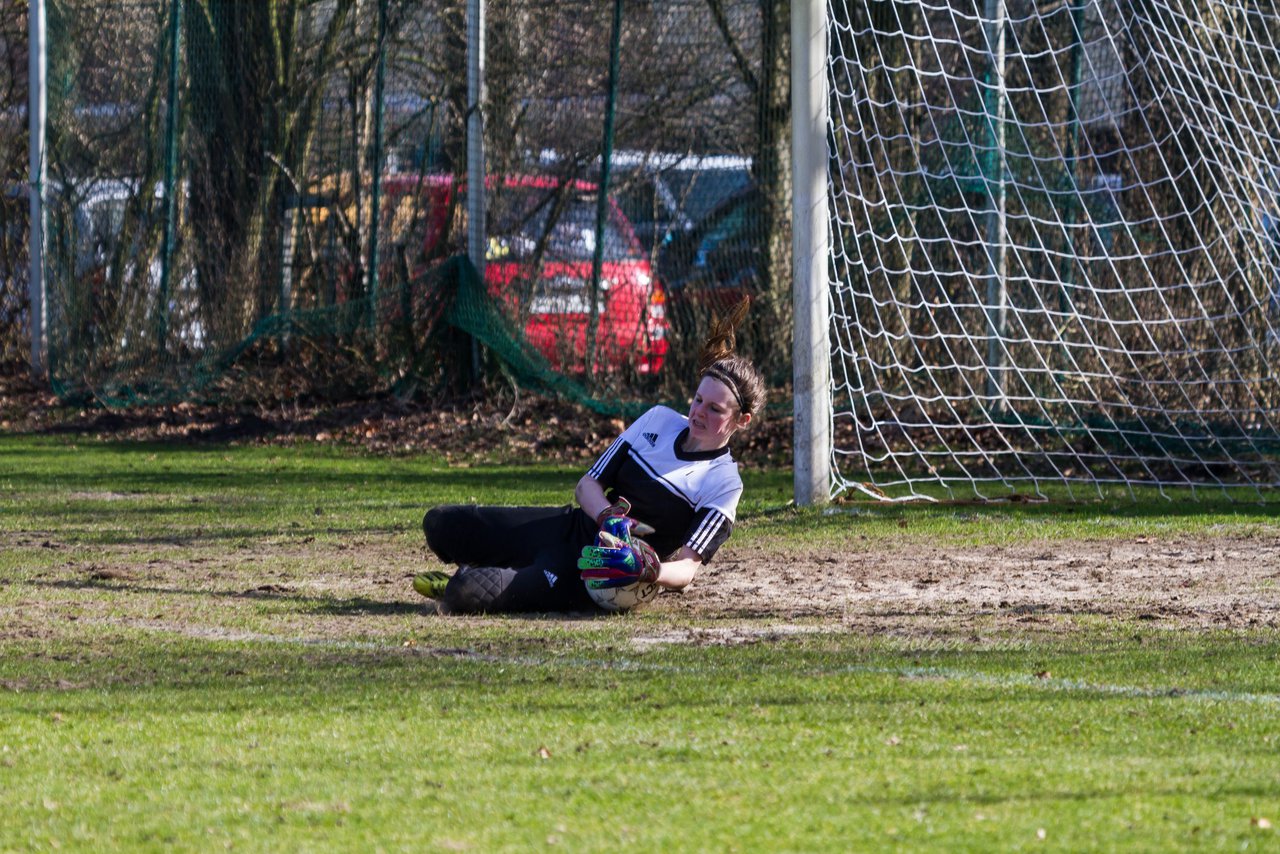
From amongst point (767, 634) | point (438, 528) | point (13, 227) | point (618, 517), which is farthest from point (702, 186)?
point (767, 634)

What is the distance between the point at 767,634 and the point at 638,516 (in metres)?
0.98

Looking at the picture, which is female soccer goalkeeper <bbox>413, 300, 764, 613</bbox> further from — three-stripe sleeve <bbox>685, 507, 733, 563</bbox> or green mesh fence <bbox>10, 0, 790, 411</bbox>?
green mesh fence <bbox>10, 0, 790, 411</bbox>

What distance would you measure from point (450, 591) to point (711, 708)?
2.24 m

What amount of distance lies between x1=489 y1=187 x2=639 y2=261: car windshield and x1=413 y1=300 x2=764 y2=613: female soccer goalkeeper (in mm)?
8255

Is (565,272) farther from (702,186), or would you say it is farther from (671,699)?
(671,699)

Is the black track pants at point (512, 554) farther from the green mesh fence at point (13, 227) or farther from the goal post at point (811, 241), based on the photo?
the green mesh fence at point (13, 227)

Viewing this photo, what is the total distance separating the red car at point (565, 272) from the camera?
15.5m


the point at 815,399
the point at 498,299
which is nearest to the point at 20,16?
the point at 498,299

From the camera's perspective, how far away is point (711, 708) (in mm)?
5012

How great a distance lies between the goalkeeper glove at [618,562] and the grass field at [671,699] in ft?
0.63

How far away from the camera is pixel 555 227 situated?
15852 mm

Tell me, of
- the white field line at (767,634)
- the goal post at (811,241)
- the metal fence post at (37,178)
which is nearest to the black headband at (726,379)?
the white field line at (767,634)

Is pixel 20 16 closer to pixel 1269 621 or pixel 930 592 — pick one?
pixel 930 592

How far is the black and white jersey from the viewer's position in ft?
23.1
